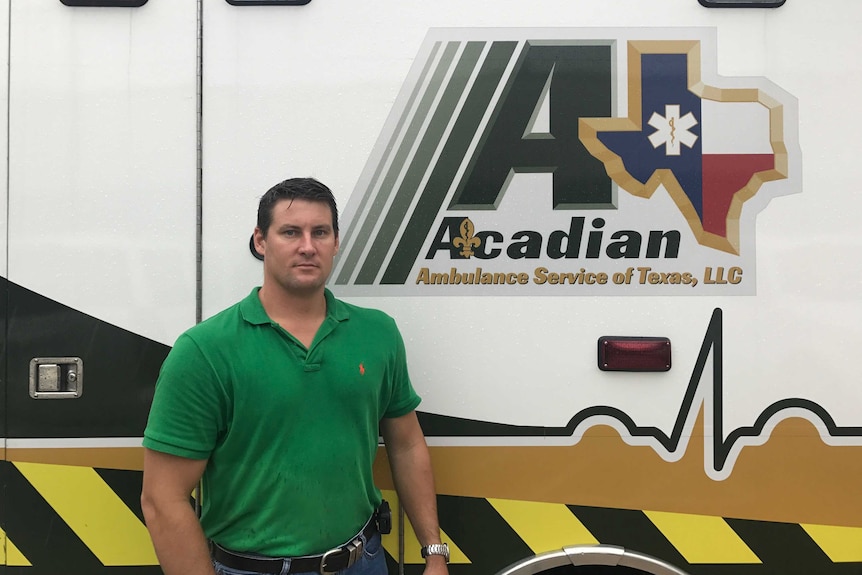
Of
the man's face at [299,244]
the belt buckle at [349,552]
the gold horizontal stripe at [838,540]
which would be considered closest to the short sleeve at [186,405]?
the man's face at [299,244]

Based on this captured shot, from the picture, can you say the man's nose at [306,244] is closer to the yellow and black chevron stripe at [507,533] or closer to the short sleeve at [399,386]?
the short sleeve at [399,386]

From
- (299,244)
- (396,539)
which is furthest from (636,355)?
(299,244)

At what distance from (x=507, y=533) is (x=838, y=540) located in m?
0.95

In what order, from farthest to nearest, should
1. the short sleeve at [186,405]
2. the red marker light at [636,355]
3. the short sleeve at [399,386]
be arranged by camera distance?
the red marker light at [636,355] < the short sleeve at [399,386] < the short sleeve at [186,405]

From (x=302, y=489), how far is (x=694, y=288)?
1.21 meters

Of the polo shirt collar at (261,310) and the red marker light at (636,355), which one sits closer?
the polo shirt collar at (261,310)

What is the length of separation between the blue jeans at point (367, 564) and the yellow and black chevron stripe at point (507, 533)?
297 mm

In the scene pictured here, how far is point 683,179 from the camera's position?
191 cm

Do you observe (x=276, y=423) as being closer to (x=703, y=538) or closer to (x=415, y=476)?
(x=415, y=476)

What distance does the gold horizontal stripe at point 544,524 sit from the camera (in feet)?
6.30

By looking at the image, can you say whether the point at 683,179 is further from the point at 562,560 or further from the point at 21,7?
the point at 21,7

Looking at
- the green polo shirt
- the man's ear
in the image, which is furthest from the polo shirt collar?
the man's ear

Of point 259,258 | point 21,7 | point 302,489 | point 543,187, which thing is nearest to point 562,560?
point 302,489

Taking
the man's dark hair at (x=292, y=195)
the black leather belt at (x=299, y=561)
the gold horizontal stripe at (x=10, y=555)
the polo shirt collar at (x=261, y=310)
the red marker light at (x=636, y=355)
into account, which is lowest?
the gold horizontal stripe at (x=10, y=555)
